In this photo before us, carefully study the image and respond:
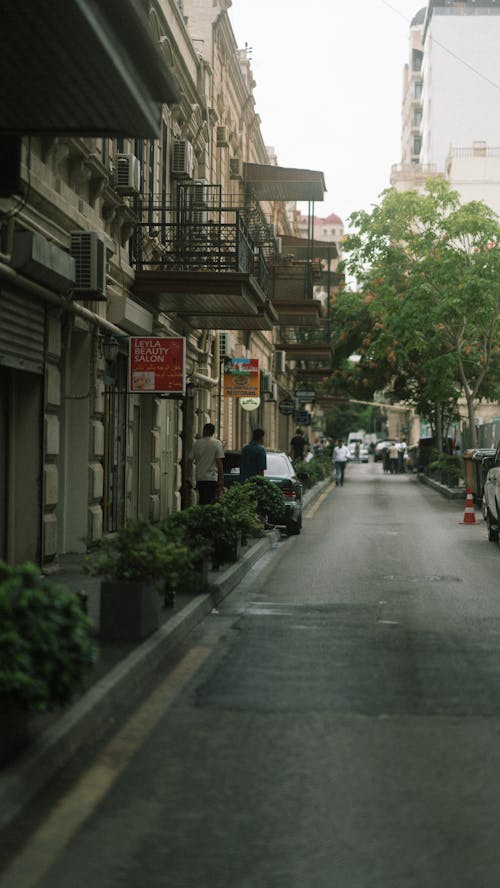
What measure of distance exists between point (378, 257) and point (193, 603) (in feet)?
103

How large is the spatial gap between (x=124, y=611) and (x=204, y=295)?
12.2m

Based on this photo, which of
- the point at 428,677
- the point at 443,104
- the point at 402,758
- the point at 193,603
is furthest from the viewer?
the point at 443,104

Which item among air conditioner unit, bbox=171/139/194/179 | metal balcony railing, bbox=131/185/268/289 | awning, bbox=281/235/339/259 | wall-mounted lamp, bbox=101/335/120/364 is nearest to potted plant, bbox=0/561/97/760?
wall-mounted lamp, bbox=101/335/120/364

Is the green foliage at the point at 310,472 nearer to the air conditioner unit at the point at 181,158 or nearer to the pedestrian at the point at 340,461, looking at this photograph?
the pedestrian at the point at 340,461

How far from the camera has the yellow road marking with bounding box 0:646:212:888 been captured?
4.41 metres

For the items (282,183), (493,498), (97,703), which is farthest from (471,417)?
(97,703)

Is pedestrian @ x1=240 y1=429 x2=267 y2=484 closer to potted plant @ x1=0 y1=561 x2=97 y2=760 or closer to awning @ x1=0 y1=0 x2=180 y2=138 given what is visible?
awning @ x1=0 y1=0 x2=180 y2=138

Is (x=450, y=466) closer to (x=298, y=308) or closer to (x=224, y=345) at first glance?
(x=298, y=308)

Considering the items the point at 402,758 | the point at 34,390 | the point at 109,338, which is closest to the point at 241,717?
the point at 402,758

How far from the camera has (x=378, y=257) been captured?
134 feet

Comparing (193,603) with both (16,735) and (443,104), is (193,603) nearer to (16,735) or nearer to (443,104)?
(16,735)

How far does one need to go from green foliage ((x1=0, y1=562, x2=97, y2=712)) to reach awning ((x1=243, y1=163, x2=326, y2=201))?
29.1 metres

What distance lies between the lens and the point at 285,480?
73.8ft

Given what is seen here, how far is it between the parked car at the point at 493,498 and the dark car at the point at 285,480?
136 inches
